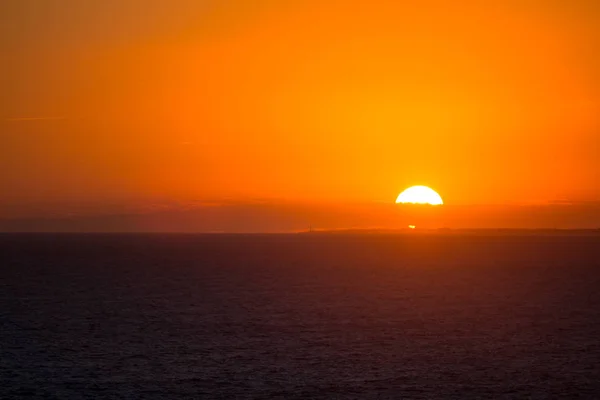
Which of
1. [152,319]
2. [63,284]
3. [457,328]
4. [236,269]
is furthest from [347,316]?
[236,269]

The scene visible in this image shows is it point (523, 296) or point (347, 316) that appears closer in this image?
point (347, 316)

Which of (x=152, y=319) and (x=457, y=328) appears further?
(x=152, y=319)

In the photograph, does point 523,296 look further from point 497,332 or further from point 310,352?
point 310,352

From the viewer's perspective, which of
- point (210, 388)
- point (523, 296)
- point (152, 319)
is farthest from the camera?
point (523, 296)

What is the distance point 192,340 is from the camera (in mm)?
44500

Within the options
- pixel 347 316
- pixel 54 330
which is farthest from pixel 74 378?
pixel 347 316

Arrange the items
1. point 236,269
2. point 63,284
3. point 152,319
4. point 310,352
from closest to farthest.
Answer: point 310,352 → point 152,319 → point 63,284 → point 236,269

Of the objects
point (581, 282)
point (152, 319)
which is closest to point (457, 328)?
point (152, 319)

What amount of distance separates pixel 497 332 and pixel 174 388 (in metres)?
23.4

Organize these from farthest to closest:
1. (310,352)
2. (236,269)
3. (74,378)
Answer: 1. (236,269)
2. (310,352)
3. (74,378)

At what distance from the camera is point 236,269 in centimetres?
11725

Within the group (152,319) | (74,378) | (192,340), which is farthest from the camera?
(152,319)

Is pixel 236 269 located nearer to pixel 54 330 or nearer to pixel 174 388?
pixel 54 330

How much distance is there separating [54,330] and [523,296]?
44150 millimetres
